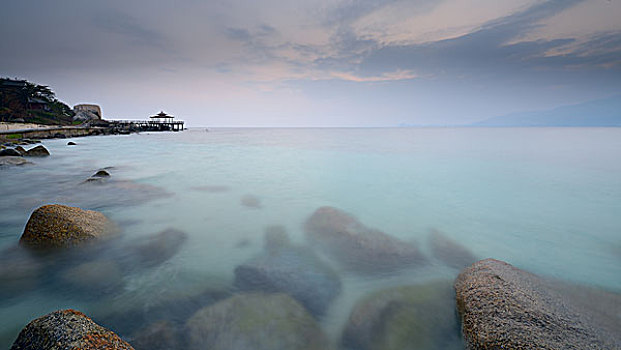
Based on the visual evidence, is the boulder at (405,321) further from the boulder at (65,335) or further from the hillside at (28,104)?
the hillside at (28,104)

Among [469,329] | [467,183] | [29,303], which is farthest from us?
[467,183]

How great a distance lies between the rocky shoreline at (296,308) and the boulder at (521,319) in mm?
12

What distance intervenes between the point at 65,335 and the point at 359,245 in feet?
16.4

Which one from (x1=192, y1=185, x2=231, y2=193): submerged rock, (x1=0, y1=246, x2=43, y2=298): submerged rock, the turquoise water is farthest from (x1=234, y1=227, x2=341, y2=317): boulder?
(x1=192, y1=185, x2=231, y2=193): submerged rock

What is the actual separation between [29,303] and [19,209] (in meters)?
6.01

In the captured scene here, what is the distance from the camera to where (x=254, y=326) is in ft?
11.4

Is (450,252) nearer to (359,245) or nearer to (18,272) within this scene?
(359,245)

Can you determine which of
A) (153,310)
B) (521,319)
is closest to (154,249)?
(153,310)

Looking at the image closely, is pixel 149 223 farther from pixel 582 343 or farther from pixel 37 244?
pixel 582 343

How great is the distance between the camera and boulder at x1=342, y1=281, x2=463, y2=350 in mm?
3314

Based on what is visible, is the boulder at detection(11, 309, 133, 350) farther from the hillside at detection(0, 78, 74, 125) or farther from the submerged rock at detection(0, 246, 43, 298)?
Result: the hillside at detection(0, 78, 74, 125)

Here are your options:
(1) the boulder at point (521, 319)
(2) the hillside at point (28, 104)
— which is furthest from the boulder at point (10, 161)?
(2) the hillside at point (28, 104)

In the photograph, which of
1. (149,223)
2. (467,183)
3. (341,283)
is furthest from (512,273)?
(467,183)

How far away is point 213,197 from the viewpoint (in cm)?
1020
